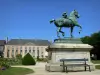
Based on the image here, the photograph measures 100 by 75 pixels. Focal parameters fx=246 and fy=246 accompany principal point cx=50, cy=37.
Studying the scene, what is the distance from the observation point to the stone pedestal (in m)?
20.8

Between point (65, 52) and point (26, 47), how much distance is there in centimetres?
12621

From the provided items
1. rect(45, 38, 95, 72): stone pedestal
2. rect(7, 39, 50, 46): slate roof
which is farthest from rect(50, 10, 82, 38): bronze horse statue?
rect(7, 39, 50, 46): slate roof

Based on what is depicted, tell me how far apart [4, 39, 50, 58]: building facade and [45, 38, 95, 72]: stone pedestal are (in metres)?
122

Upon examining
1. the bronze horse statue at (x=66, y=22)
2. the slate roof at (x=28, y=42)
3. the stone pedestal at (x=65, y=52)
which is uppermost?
the slate roof at (x=28, y=42)

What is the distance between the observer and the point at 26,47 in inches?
5768

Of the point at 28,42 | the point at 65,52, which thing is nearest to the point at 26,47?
the point at 28,42

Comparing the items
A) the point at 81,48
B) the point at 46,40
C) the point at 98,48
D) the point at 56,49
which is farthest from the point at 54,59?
the point at 46,40

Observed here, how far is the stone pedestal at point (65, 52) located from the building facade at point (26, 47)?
4808 inches

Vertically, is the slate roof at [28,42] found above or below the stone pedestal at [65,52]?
above

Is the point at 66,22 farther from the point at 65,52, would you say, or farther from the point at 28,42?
the point at 28,42

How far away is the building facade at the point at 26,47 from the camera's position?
475ft

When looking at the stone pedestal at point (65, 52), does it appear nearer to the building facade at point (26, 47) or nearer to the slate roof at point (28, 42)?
the building facade at point (26, 47)

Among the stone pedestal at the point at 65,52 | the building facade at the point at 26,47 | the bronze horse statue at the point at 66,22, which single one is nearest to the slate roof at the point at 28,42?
the building facade at the point at 26,47

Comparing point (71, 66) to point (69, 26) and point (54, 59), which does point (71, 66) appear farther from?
point (69, 26)
